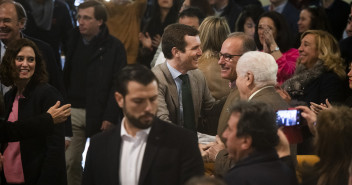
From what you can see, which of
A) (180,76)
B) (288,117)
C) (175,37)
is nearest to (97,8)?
(175,37)

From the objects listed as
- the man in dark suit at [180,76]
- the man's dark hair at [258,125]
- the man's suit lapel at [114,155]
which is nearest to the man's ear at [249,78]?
the man in dark suit at [180,76]

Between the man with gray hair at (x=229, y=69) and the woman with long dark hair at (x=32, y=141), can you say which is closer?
the man with gray hair at (x=229, y=69)

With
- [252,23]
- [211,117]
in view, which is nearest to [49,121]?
[211,117]

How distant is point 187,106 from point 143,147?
4.86 feet

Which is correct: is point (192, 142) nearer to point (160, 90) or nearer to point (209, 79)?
point (160, 90)

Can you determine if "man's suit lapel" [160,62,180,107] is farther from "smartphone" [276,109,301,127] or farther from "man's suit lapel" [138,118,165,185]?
"man's suit lapel" [138,118,165,185]

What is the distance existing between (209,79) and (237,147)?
2.10 metres

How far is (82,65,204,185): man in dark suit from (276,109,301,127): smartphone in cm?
97

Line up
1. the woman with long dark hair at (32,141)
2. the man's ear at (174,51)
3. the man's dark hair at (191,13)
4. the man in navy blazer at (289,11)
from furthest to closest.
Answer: the man in navy blazer at (289,11)
the man's dark hair at (191,13)
the man's ear at (174,51)
the woman with long dark hair at (32,141)

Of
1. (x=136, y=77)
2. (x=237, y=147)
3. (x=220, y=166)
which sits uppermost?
(x=136, y=77)

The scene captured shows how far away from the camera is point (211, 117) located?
5438mm

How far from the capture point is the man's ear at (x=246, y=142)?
3756 millimetres

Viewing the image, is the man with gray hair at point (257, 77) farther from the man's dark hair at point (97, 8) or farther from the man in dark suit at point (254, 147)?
the man's dark hair at point (97, 8)

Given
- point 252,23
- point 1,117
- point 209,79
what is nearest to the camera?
point 1,117
